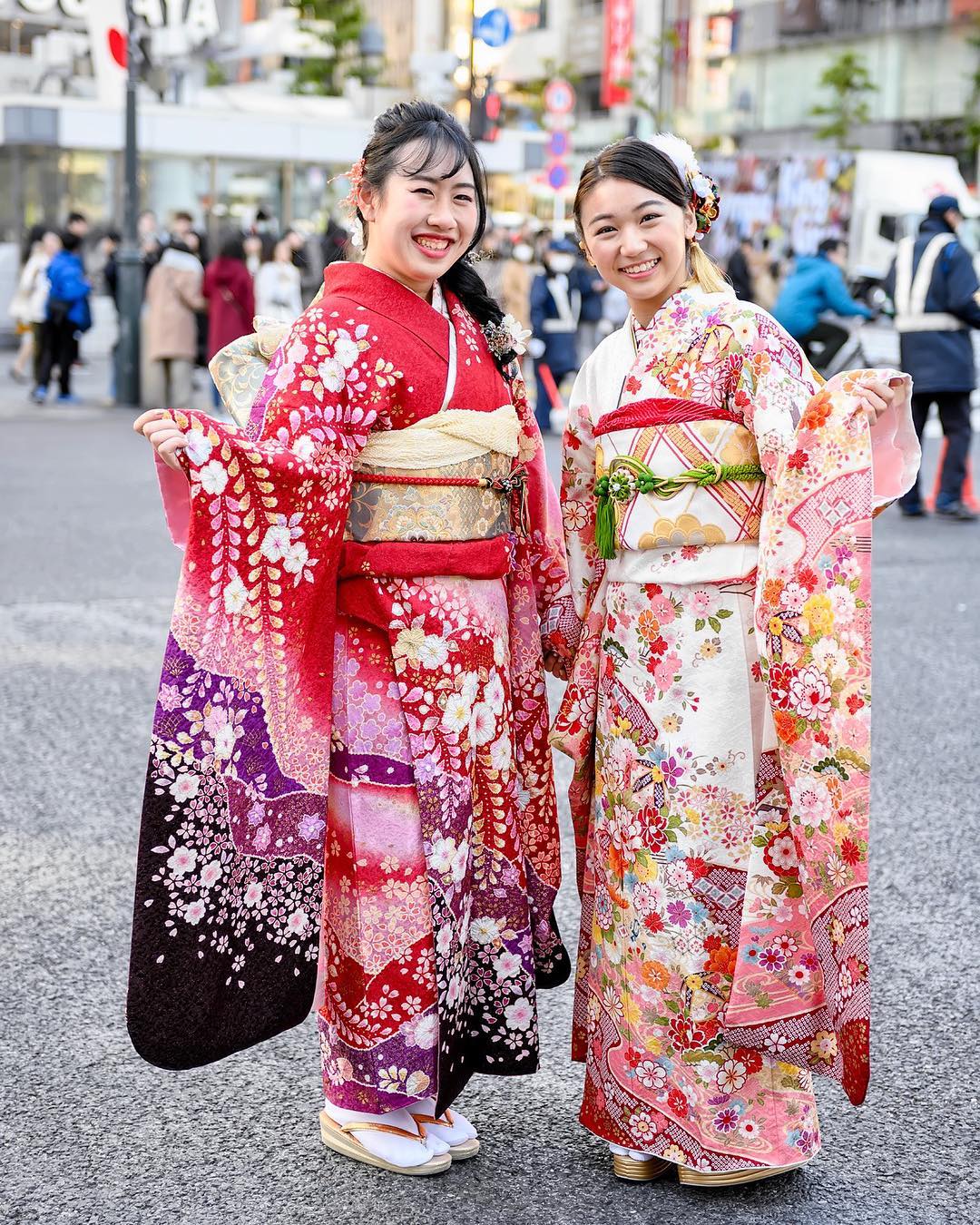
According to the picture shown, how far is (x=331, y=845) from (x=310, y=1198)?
1.84ft

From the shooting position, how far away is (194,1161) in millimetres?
2584

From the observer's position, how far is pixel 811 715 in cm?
236

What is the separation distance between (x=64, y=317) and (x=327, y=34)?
1899 centimetres

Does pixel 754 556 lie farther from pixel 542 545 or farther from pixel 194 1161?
pixel 194 1161

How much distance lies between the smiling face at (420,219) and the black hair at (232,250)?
11008mm

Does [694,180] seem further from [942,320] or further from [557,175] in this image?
[557,175]

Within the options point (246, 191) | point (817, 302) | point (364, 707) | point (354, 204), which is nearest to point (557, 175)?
point (246, 191)

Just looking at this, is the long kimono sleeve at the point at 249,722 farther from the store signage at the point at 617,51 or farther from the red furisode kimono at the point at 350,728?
the store signage at the point at 617,51

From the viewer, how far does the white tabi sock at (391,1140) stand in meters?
2.57

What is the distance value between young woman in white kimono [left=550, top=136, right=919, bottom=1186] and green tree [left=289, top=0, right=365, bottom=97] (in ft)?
96.8

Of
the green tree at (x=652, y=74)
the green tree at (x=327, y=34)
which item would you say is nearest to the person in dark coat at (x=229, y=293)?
the green tree at (x=327, y=34)

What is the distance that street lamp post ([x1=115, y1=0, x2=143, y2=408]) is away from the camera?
12.9 meters

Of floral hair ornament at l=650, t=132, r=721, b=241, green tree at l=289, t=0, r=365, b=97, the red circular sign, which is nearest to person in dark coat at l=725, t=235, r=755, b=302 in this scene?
the red circular sign

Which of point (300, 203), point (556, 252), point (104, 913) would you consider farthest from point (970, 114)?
point (104, 913)
